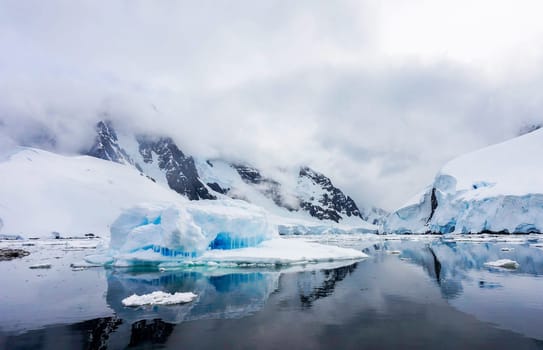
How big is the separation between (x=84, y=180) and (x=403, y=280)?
4091 inches

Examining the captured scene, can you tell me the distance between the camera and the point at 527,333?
29.9 ft

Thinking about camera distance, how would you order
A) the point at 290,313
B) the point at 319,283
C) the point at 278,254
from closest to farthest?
1. the point at 290,313
2. the point at 319,283
3. the point at 278,254

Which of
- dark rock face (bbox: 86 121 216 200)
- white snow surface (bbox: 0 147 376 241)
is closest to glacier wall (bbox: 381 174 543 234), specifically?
white snow surface (bbox: 0 147 376 241)

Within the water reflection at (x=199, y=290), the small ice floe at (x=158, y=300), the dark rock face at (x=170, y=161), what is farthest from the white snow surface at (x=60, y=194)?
the small ice floe at (x=158, y=300)

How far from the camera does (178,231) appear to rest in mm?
22859

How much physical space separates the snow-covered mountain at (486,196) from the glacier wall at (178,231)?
166 ft

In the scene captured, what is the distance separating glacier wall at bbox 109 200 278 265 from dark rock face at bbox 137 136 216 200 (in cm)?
15174

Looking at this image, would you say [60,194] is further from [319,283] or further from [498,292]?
[498,292]

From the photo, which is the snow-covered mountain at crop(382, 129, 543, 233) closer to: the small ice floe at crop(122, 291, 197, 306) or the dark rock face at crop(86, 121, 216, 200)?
the small ice floe at crop(122, 291, 197, 306)

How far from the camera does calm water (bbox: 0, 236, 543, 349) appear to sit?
29.2 ft

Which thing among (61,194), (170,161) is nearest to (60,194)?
(61,194)

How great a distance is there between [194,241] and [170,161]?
17073cm

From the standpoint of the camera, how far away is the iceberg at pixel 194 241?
77.5ft

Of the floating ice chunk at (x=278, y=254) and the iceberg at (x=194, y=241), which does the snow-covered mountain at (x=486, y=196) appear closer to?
the floating ice chunk at (x=278, y=254)
